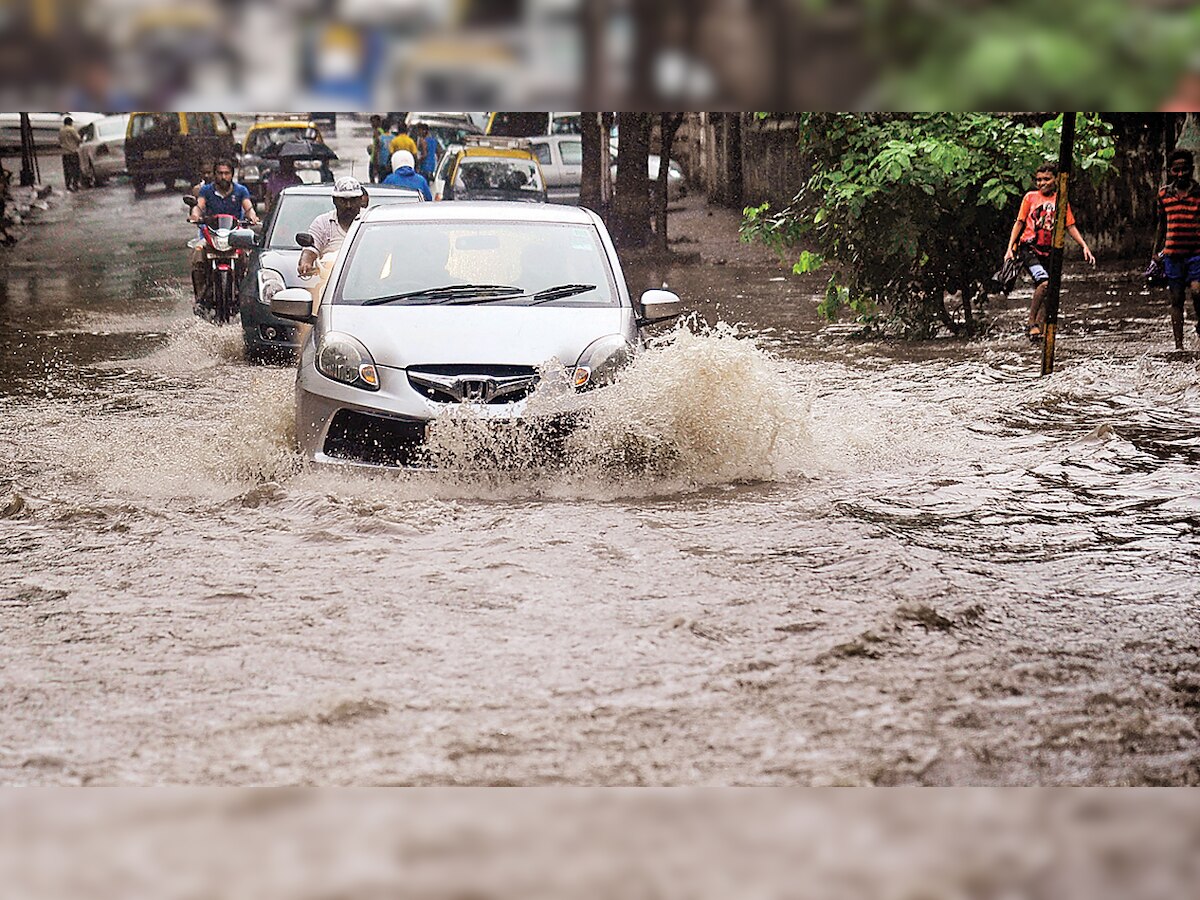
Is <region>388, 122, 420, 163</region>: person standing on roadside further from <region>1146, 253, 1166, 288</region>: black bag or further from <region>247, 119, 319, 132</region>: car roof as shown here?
<region>1146, 253, 1166, 288</region>: black bag

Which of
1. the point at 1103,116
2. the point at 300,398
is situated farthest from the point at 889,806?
the point at 300,398

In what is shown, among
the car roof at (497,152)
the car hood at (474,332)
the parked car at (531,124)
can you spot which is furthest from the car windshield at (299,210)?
the parked car at (531,124)

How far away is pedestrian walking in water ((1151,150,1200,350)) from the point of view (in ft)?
16.0

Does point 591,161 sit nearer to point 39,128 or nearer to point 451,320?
point 451,320

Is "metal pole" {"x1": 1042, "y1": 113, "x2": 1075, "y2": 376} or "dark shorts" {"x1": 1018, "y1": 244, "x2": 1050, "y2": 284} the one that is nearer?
"metal pole" {"x1": 1042, "y1": 113, "x2": 1075, "y2": 376}

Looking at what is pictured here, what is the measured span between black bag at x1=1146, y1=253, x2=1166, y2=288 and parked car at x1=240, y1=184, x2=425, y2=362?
2.62 meters

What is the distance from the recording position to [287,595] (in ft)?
17.0

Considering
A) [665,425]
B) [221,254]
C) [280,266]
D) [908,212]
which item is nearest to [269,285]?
[280,266]

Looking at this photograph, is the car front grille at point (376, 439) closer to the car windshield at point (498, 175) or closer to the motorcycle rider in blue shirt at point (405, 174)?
the motorcycle rider in blue shirt at point (405, 174)

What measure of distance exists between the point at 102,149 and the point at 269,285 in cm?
148

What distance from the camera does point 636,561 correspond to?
5.49 metres

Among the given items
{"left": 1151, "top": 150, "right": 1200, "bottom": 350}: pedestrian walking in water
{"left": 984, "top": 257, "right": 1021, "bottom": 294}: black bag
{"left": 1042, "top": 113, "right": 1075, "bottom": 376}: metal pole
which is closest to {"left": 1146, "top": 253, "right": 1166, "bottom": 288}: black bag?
{"left": 1151, "top": 150, "right": 1200, "bottom": 350}: pedestrian walking in water

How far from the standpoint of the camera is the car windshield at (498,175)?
543cm

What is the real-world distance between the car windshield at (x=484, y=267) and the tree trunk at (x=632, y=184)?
15 centimetres
